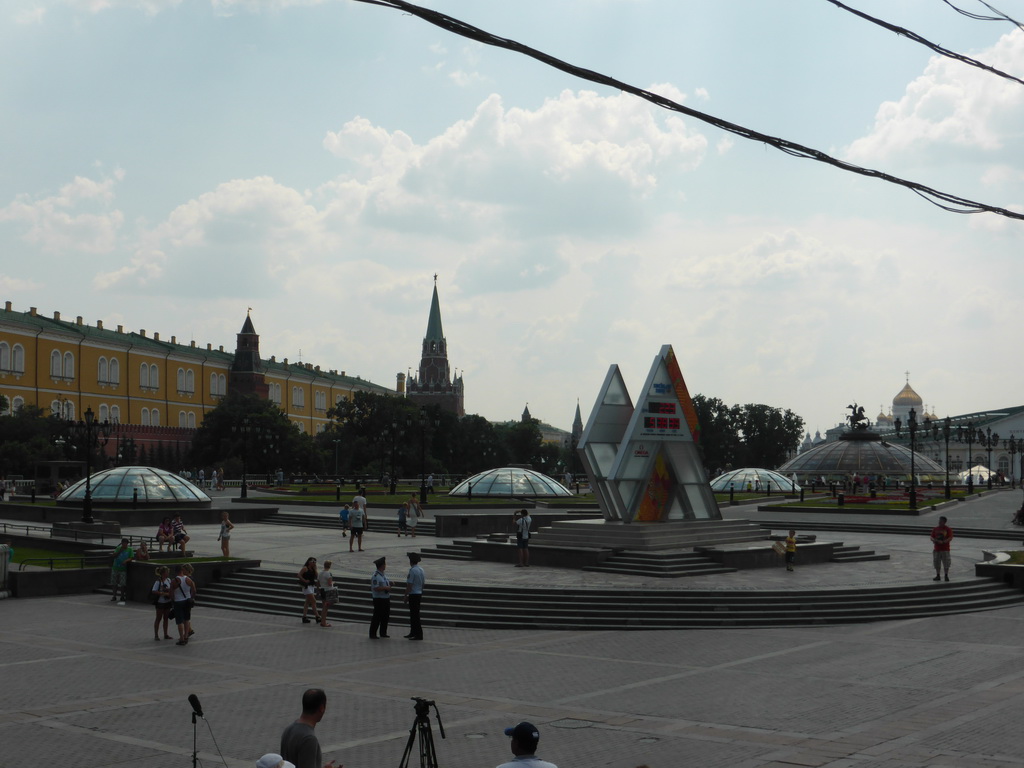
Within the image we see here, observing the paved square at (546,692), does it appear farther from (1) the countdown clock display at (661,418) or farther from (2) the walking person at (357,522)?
(2) the walking person at (357,522)

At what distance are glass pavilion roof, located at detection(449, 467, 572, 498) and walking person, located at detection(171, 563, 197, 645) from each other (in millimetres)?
33667

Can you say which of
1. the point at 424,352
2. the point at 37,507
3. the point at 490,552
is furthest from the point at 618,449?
the point at 424,352

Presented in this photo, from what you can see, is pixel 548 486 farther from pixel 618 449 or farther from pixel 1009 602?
pixel 1009 602

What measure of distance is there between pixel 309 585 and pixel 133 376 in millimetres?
87134

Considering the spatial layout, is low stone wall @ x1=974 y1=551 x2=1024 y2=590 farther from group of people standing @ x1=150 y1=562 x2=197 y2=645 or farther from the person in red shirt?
group of people standing @ x1=150 y1=562 x2=197 y2=645

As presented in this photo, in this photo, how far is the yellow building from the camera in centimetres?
8762

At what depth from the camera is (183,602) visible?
17406 mm

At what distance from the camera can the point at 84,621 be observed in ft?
65.7

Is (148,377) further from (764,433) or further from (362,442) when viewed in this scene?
(764,433)

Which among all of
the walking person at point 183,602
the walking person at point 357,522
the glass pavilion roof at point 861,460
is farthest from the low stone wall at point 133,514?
the glass pavilion roof at point 861,460

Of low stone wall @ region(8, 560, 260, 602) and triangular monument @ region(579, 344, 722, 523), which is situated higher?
triangular monument @ region(579, 344, 722, 523)

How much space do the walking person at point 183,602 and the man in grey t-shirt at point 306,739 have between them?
37.8 feet

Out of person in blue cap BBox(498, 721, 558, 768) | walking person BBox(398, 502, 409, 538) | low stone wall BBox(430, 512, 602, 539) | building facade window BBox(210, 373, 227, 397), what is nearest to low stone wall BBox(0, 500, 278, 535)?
walking person BBox(398, 502, 409, 538)

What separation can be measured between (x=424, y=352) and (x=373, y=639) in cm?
14718
